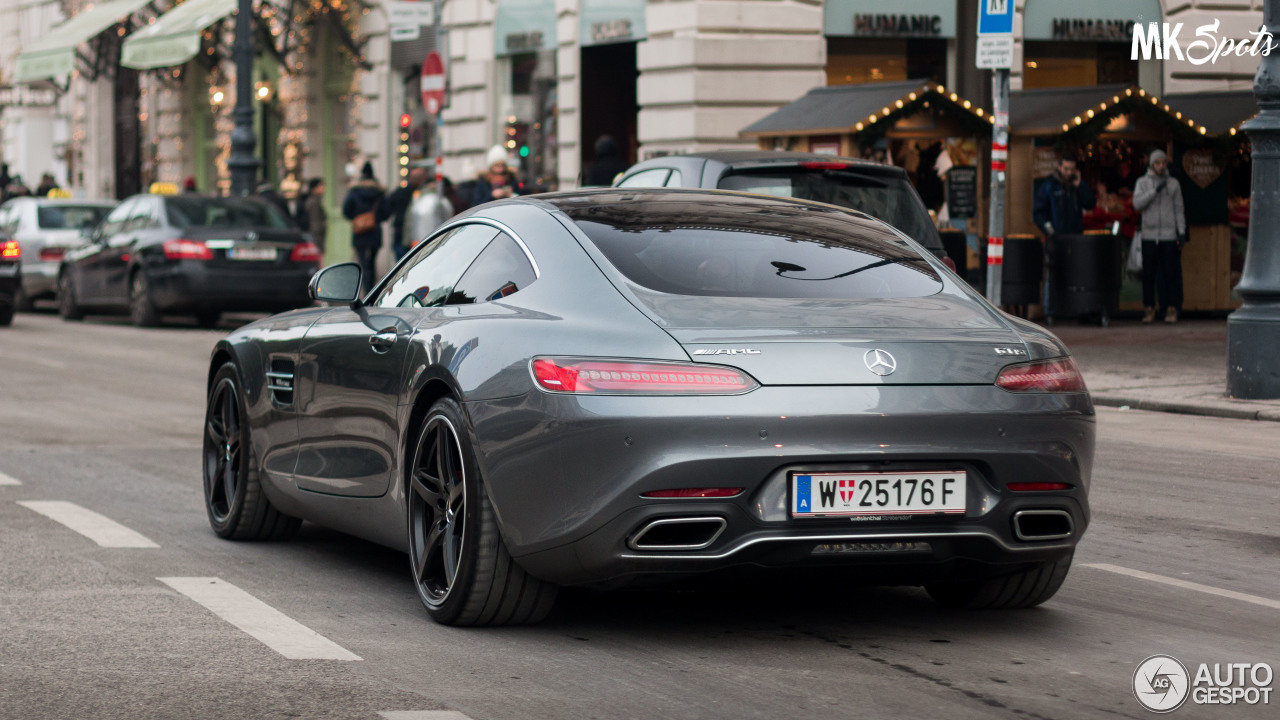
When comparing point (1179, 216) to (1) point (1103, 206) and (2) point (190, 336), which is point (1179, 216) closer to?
(1) point (1103, 206)

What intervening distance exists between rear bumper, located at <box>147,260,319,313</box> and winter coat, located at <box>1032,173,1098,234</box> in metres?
7.88

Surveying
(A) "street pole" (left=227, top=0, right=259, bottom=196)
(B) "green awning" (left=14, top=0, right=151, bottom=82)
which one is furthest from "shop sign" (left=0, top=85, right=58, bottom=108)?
(A) "street pole" (left=227, top=0, right=259, bottom=196)


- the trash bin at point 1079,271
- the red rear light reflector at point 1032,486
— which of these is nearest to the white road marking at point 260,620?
the red rear light reflector at point 1032,486

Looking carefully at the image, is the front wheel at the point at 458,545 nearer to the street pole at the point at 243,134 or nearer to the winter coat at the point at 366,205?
the winter coat at the point at 366,205

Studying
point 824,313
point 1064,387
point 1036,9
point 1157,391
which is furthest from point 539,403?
point 1036,9

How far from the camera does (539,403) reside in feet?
18.2

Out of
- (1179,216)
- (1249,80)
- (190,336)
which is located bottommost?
(190,336)

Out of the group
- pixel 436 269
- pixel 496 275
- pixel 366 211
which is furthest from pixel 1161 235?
pixel 496 275

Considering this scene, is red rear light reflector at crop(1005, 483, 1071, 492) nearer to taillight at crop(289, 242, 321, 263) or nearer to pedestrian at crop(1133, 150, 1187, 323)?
pedestrian at crop(1133, 150, 1187, 323)

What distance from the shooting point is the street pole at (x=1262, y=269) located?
1366 centimetres

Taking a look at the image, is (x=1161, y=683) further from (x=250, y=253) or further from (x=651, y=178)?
(x=250, y=253)

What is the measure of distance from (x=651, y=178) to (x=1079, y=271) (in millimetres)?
8442

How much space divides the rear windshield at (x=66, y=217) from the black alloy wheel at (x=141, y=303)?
4396 mm

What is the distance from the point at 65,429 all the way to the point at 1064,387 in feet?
26.8
